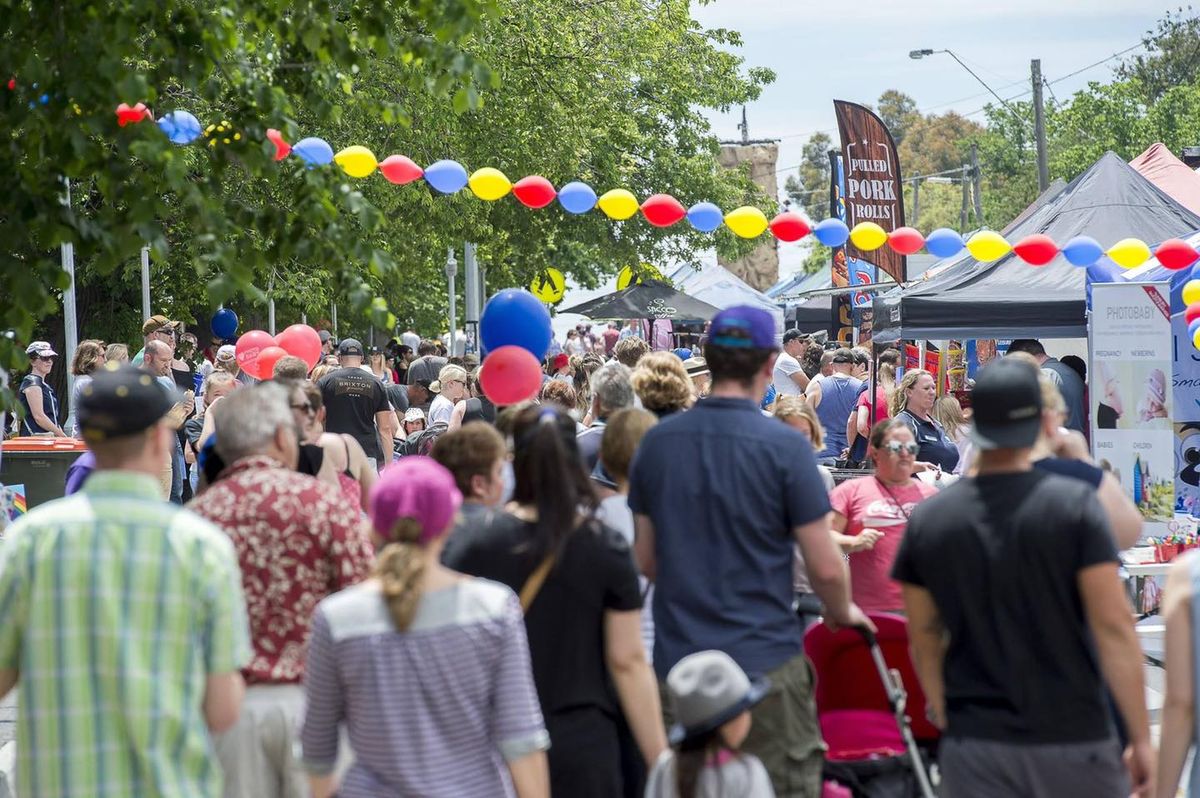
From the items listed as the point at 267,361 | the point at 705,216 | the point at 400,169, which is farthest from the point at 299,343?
the point at 705,216

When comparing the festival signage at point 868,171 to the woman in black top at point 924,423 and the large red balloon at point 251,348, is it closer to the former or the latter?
the woman in black top at point 924,423

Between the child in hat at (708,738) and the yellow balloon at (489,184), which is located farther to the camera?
the yellow balloon at (489,184)

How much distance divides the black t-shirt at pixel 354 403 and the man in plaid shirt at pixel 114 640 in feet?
24.2

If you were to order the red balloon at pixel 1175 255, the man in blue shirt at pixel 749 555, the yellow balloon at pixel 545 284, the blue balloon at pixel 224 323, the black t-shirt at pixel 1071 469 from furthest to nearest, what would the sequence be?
1. the yellow balloon at pixel 545 284
2. the blue balloon at pixel 224 323
3. the red balloon at pixel 1175 255
4. the black t-shirt at pixel 1071 469
5. the man in blue shirt at pixel 749 555

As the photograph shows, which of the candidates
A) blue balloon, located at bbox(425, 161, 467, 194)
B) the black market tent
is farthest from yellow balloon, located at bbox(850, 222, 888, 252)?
blue balloon, located at bbox(425, 161, 467, 194)

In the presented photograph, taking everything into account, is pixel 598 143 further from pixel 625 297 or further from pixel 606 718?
pixel 606 718

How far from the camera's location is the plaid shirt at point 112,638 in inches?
145

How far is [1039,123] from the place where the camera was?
114 feet

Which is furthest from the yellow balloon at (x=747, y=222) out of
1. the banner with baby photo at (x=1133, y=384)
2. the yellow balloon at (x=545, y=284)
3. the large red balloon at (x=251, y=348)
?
the yellow balloon at (x=545, y=284)

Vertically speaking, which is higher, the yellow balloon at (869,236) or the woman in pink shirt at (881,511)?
the yellow balloon at (869,236)

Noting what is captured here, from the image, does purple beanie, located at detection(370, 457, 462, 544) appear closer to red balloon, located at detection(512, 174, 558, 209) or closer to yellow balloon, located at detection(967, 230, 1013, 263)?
red balloon, located at detection(512, 174, 558, 209)

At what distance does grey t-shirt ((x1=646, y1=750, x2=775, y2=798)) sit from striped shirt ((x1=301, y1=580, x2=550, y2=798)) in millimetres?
430

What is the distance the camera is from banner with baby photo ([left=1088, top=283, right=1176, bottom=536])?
428 inches

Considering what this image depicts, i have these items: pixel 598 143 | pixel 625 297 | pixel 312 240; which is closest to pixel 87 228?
pixel 312 240
